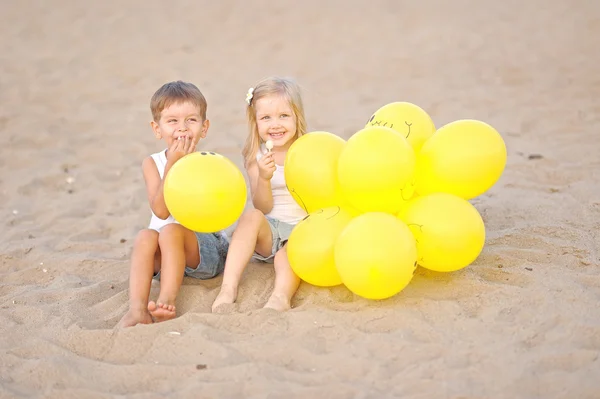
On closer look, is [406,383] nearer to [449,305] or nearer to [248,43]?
[449,305]

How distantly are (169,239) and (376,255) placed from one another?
1.19 m

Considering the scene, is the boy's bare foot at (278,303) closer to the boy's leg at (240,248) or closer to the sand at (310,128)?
the sand at (310,128)

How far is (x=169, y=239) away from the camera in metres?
3.55

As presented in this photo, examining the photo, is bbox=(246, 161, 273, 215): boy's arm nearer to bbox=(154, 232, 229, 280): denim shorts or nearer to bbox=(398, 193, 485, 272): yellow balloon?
bbox=(154, 232, 229, 280): denim shorts

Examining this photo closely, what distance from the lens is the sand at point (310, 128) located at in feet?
9.08

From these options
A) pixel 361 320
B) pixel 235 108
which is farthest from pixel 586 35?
pixel 361 320

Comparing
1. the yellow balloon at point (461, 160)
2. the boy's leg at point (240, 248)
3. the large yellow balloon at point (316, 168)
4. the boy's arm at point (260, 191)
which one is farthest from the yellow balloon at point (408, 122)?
the boy's leg at point (240, 248)

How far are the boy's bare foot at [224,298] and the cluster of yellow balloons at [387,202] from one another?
37 centimetres

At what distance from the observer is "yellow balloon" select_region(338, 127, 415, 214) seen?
3.04 metres

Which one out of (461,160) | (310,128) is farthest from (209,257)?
(310,128)

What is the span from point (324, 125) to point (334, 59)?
2.33 m

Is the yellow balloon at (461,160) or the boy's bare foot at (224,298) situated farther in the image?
the boy's bare foot at (224,298)

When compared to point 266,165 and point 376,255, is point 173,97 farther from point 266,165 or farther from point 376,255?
point 376,255

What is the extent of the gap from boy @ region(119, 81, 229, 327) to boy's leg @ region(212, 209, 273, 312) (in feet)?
0.79
